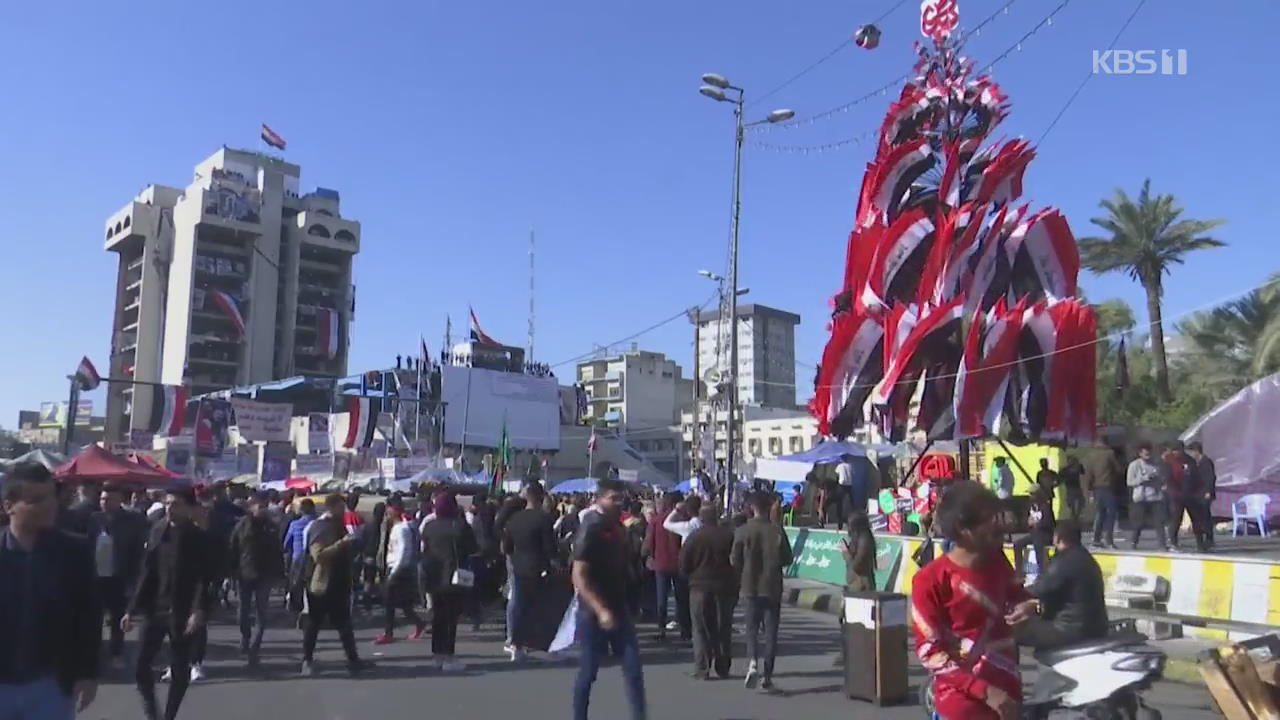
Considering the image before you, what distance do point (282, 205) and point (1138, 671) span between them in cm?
11119

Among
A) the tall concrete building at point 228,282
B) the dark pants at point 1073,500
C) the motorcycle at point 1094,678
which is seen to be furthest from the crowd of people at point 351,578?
the tall concrete building at point 228,282

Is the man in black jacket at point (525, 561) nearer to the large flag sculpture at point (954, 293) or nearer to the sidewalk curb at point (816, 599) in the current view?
the sidewalk curb at point (816, 599)

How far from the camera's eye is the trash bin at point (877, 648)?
867cm

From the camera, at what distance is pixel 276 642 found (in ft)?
41.3

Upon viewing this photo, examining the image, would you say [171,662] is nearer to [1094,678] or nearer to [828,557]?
[1094,678]

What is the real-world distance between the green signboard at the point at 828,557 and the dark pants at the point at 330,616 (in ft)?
31.8

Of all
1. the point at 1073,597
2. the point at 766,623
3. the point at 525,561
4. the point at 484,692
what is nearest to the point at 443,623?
the point at 525,561

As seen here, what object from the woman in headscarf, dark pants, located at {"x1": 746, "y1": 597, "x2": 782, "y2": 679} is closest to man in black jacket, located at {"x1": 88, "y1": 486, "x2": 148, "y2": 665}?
the woman in headscarf

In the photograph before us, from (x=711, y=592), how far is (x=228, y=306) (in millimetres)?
98525

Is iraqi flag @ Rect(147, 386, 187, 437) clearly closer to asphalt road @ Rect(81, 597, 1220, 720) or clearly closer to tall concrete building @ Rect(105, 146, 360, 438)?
asphalt road @ Rect(81, 597, 1220, 720)

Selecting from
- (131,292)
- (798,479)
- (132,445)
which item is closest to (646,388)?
(131,292)

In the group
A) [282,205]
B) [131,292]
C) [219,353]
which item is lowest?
[219,353]

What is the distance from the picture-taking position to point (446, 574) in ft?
35.0

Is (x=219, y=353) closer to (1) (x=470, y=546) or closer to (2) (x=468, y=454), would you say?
(2) (x=468, y=454)
